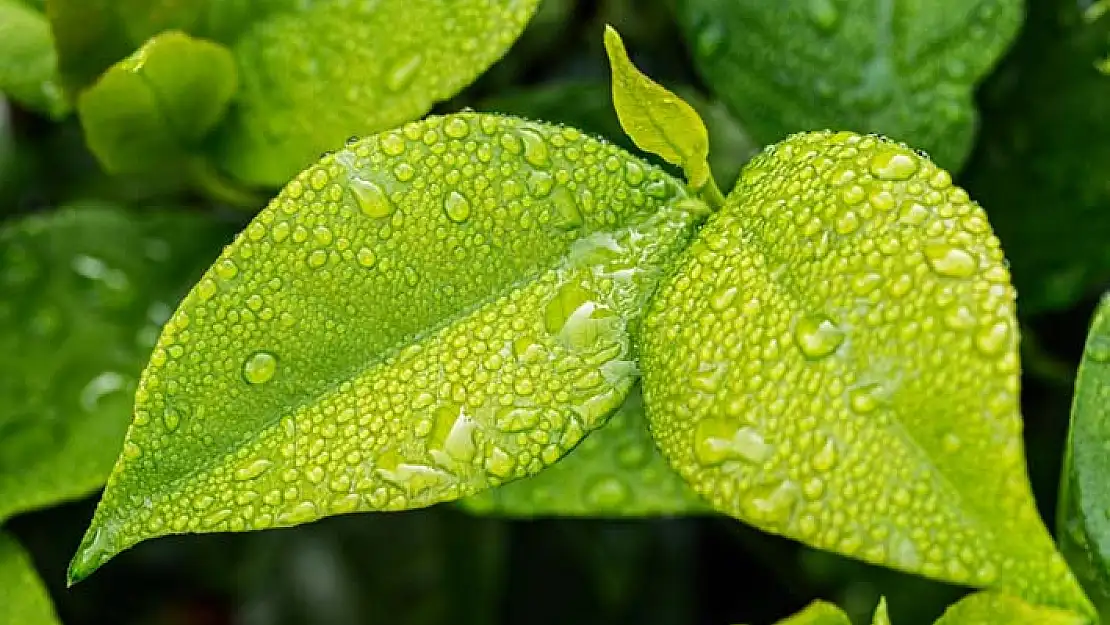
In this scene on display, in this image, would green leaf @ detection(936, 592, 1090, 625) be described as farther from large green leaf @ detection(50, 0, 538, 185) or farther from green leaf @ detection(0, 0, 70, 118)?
green leaf @ detection(0, 0, 70, 118)

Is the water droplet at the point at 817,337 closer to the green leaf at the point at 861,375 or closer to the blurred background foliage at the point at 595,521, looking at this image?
the green leaf at the point at 861,375

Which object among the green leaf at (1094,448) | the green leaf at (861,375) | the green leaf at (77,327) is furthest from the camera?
the green leaf at (77,327)

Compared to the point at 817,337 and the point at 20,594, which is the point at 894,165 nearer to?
the point at 817,337

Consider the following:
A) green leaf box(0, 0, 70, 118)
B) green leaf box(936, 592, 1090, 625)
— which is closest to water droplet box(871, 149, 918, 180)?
green leaf box(936, 592, 1090, 625)

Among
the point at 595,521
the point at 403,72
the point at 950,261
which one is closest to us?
the point at 950,261

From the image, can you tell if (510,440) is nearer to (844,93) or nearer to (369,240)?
(369,240)

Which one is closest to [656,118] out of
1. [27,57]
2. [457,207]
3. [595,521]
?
[457,207]

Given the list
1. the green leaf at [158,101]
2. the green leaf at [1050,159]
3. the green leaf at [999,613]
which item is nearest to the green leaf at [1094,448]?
the green leaf at [999,613]
